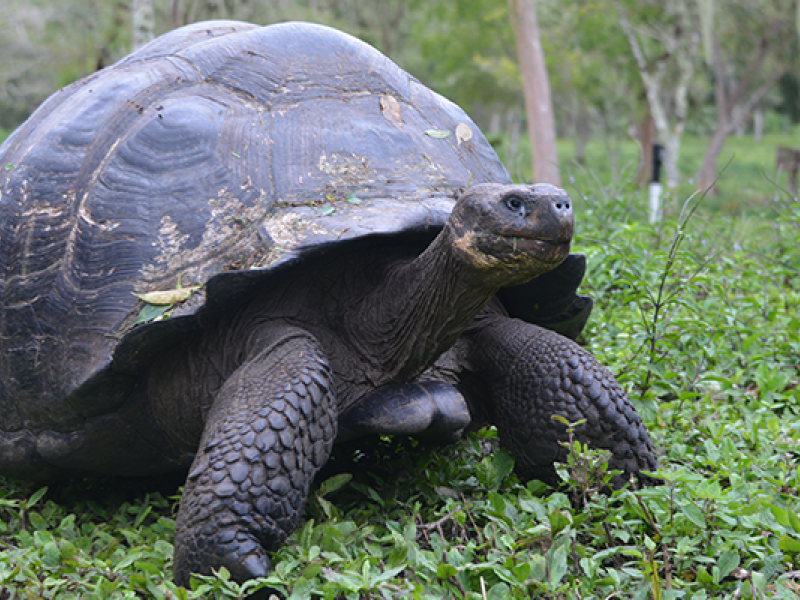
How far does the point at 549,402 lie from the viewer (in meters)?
2.62

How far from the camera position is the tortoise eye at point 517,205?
204cm

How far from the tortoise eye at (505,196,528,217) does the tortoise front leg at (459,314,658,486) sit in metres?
0.75

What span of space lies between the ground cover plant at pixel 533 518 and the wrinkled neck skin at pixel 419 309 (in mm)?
410

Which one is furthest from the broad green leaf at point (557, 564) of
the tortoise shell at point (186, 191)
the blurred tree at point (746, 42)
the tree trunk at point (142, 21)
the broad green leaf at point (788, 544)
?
the blurred tree at point (746, 42)

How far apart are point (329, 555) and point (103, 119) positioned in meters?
1.69

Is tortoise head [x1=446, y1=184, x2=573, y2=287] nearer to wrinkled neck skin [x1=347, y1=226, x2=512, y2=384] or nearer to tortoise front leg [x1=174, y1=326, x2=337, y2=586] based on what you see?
wrinkled neck skin [x1=347, y1=226, x2=512, y2=384]

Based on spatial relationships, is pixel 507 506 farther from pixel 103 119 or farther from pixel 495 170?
pixel 103 119

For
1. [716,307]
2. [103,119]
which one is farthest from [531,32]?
[103,119]

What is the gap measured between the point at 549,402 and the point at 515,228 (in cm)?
78

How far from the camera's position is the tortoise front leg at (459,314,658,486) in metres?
2.58

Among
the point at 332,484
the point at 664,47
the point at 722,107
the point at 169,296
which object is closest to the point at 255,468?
the point at 332,484

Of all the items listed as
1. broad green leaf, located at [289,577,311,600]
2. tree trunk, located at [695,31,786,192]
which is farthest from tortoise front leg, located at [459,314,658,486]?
tree trunk, located at [695,31,786,192]

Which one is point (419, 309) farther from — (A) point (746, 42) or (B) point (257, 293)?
(A) point (746, 42)

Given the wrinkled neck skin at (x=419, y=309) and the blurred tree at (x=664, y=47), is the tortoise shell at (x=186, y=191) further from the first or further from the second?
the blurred tree at (x=664, y=47)
